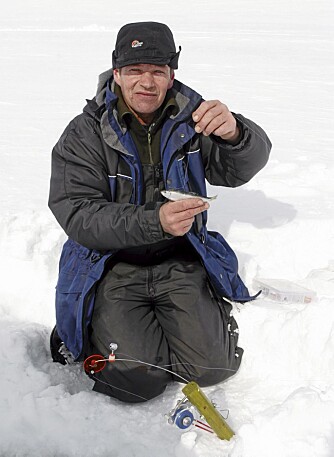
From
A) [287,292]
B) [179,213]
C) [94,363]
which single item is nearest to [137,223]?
[179,213]

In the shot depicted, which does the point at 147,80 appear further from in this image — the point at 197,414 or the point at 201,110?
the point at 197,414

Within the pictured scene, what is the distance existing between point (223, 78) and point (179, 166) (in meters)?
7.69

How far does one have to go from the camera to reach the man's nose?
2.77m

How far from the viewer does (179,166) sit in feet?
9.54

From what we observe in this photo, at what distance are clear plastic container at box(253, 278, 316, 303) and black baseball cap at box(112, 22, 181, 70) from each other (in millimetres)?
1400

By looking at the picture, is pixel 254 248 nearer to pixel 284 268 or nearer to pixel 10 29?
pixel 284 268

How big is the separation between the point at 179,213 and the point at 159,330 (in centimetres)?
79

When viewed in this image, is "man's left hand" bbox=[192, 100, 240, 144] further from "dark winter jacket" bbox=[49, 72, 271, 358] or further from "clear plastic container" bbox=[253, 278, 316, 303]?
"clear plastic container" bbox=[253, 278, 316, 303]

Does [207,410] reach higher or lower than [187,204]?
lower

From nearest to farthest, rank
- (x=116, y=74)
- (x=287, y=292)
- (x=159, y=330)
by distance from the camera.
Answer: (x=116, y=74), (x=159, y=330), (x=287, y=292)

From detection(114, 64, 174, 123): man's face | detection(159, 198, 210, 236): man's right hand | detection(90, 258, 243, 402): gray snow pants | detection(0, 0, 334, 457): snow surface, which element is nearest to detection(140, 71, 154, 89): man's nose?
detection(114, 64, 174, 123): man's face

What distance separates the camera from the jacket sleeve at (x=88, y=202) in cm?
270

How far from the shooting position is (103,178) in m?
2.88

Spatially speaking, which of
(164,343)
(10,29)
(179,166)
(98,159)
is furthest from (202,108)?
(10,29)
